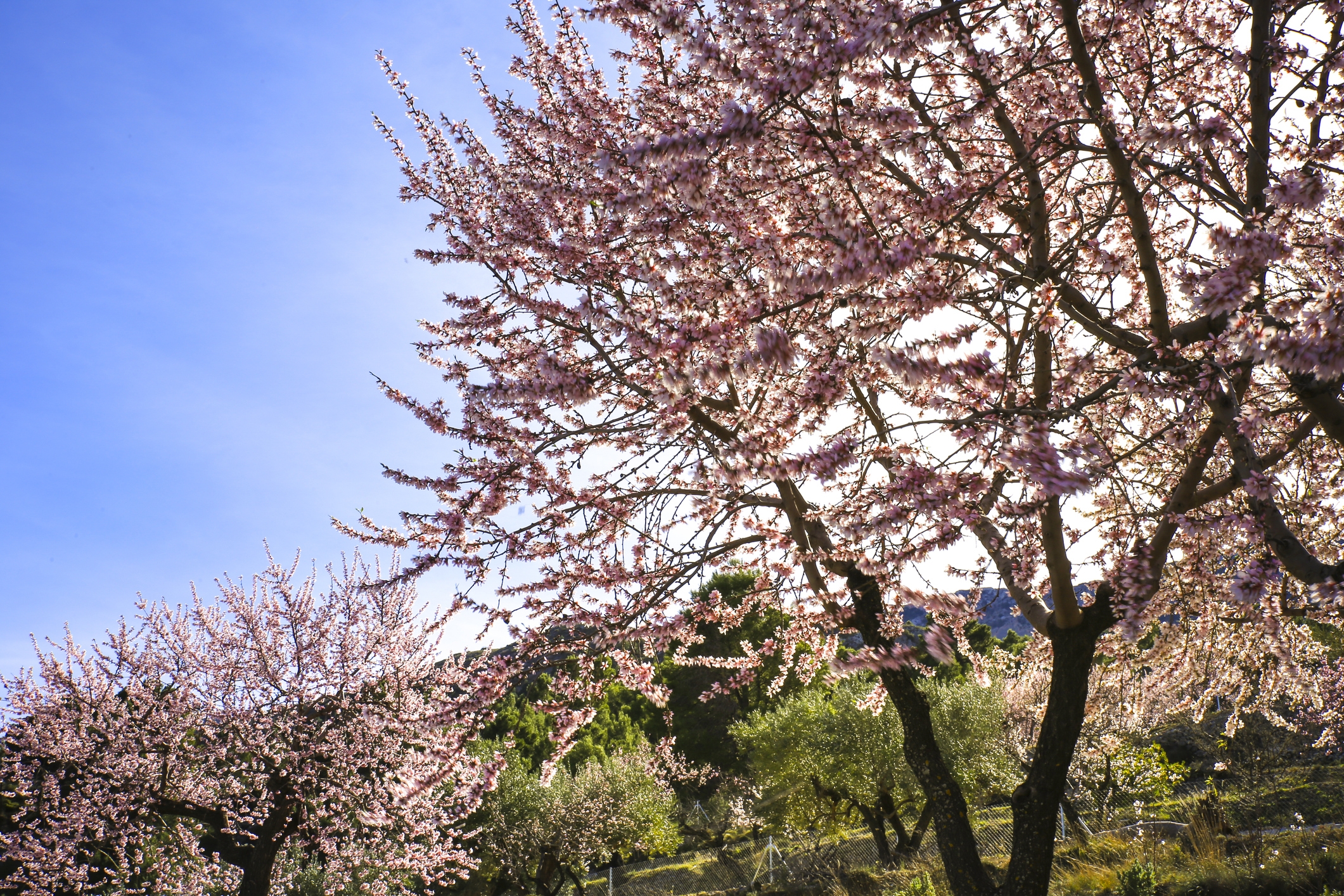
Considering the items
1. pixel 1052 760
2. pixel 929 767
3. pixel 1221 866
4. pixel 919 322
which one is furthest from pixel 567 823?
pixel 919 322

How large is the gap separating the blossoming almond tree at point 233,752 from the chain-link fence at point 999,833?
326 inches

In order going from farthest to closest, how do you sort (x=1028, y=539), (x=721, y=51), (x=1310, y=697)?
(x=1310, y=697)
(x=1028, y=539)
(x=721, y=51)

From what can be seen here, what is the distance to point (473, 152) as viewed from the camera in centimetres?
708

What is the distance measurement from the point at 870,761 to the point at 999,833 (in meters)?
3.17

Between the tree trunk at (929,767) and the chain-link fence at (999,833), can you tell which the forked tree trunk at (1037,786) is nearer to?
the tree trunk at (929,767)

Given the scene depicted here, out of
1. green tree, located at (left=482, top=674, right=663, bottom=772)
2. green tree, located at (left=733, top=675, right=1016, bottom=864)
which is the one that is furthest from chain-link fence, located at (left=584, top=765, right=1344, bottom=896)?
green tree, located at (left=482, top=674, right=663, bottom=772)

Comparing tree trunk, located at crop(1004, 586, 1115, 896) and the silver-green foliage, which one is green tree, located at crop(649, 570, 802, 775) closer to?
the silver-green foliage

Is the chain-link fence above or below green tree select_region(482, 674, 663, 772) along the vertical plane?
below

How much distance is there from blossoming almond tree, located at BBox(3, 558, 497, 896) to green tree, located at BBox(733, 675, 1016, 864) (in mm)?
8828

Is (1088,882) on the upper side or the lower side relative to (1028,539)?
lower

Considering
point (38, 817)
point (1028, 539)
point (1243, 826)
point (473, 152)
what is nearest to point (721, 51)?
point (473, 152)

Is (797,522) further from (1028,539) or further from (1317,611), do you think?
(1317,611)

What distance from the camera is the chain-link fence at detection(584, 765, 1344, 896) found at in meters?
14.1

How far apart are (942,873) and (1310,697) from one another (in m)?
6.09
